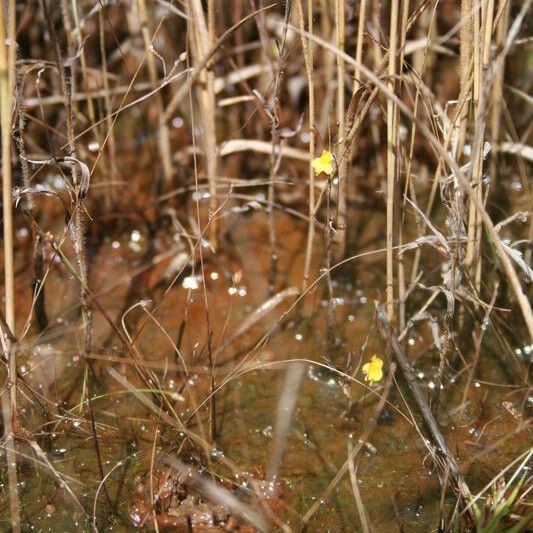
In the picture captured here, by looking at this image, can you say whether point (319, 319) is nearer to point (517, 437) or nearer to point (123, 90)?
point (517, 437)

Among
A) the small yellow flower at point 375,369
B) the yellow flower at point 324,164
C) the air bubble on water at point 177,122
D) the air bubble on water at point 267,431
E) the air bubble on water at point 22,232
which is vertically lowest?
the air bubble on water at point 267,431

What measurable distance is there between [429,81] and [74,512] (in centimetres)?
135

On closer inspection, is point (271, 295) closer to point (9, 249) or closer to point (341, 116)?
point (341, 116)

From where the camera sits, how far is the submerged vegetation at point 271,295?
4.18 ft

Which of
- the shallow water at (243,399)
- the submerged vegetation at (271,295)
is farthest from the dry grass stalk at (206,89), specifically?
the shallow water at (243,399)

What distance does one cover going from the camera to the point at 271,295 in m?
1.77

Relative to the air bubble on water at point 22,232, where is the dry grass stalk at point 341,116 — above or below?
above

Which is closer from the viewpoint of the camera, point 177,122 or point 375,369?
point 375,369

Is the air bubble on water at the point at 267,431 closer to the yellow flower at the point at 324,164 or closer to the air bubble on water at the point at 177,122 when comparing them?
the yellow flower at the point at 324,164

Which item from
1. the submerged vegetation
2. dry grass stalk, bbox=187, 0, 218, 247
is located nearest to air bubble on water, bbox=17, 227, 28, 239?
the submerged vegetation

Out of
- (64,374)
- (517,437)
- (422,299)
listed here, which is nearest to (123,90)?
(64,374)

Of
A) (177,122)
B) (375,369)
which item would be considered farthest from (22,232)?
→ (375,369)

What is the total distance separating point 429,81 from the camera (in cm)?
193

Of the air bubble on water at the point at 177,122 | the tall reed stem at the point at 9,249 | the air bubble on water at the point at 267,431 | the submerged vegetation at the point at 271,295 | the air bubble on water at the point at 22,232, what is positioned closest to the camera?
the tall reed stem at the point at 9,249
